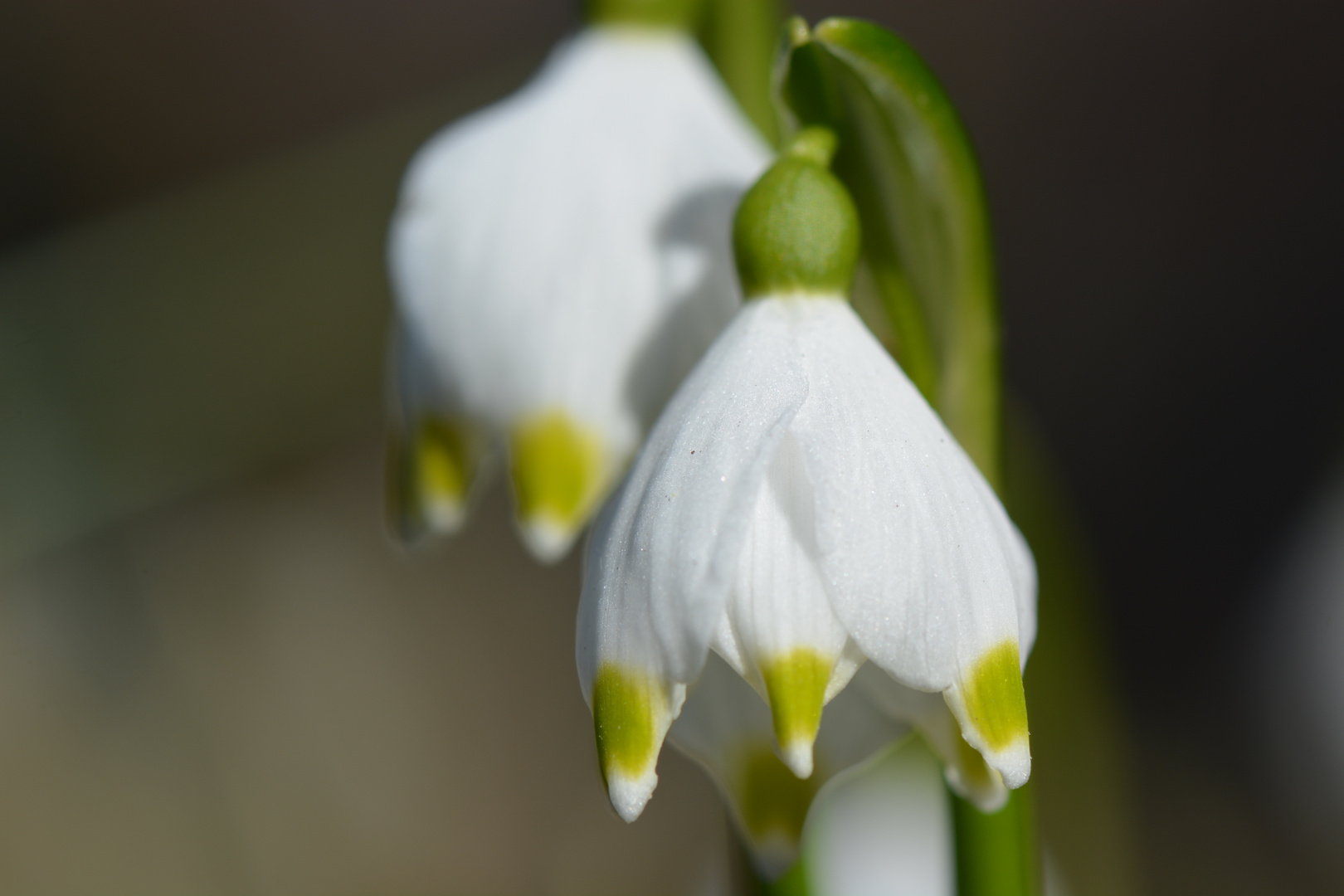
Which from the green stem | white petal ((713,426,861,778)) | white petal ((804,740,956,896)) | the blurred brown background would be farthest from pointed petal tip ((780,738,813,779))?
the blurred brown background

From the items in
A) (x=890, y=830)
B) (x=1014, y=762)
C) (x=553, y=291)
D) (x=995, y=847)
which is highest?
(x=553, y=291)

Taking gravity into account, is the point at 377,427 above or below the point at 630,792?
below

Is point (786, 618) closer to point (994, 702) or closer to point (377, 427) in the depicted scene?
point (994, 702)

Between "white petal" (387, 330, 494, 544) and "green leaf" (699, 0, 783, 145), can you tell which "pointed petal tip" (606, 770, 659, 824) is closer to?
"white petal" (387, 330, 494, 544)

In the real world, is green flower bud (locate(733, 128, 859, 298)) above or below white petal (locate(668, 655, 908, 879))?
above

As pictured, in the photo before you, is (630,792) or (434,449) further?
(434,449)

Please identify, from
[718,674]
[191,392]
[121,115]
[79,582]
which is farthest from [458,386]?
[121,115]

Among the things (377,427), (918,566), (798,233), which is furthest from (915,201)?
(377,427)
